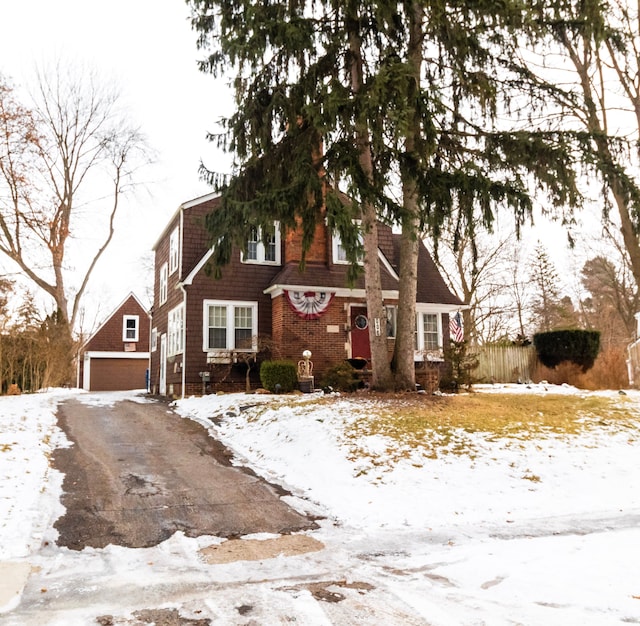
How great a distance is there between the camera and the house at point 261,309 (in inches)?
663

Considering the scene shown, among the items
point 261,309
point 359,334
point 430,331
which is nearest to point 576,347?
point 430,331

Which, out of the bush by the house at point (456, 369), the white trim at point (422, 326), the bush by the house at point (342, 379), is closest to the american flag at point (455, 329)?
the white trim at point (422, 326)

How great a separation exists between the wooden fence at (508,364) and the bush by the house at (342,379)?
793 cm

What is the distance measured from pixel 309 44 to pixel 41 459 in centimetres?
842

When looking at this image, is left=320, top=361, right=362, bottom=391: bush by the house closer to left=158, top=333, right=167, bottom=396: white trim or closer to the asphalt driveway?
the asphalt driveway

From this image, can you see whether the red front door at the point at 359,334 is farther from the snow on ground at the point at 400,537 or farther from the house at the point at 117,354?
the house at the point at 117,354

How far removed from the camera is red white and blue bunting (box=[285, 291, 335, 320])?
16.9m

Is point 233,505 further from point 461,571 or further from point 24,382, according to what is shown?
point 24,382

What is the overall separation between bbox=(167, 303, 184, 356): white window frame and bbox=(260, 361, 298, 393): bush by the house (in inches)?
129

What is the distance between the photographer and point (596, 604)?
367cm

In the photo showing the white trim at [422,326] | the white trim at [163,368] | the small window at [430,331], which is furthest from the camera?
the white trim at [163,368]

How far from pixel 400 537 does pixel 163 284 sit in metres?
17.1

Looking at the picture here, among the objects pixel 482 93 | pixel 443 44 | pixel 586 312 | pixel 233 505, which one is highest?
pixel 443 44

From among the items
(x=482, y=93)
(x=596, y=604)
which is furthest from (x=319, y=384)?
(x=596, y=604)
